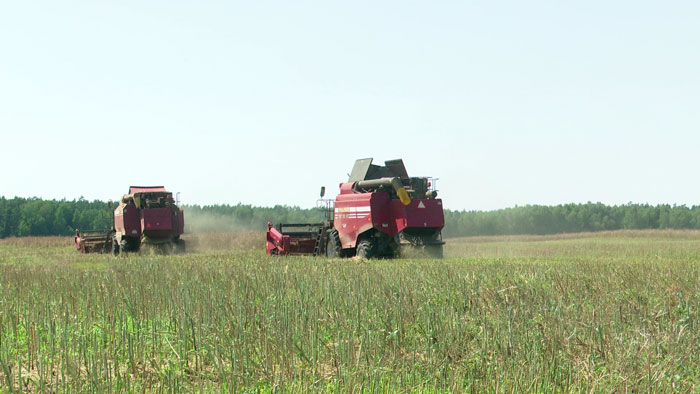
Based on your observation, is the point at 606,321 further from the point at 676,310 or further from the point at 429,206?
the point at 429,206

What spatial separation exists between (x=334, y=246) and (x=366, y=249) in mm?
1831

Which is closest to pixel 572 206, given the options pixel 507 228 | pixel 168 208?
pixel 507 228

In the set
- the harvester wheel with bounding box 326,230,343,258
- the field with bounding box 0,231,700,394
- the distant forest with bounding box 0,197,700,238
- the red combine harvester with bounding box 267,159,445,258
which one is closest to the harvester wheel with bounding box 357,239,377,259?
the red combine harvester with bounding box 267,159,445,258

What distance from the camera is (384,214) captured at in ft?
63.7

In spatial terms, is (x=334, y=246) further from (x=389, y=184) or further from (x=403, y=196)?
(x=403, y=196)

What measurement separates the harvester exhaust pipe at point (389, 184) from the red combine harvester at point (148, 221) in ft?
27.9

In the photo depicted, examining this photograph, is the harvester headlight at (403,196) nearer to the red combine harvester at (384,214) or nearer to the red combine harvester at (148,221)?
the red combine harvester at (384,214)

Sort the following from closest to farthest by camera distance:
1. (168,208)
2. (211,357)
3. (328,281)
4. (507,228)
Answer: (211,357) → (328,281) → (168,208) → (507,228)

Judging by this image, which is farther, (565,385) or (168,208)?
(168,208)

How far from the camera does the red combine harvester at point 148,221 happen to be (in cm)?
2503

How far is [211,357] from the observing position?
233 inches

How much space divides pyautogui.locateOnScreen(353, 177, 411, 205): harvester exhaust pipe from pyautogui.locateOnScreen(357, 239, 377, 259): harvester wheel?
162cm

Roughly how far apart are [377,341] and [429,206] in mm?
13160

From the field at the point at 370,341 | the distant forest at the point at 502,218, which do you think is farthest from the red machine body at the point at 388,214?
the distant forest at the point at 502,218
